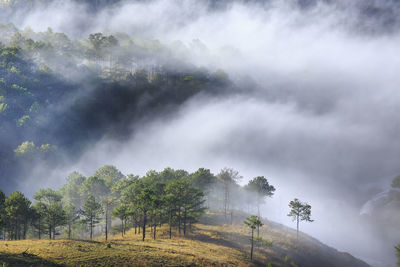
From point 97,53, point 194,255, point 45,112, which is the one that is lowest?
point 194,255

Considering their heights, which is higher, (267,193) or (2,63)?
(2,63)

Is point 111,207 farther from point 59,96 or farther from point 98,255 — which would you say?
point 59,96

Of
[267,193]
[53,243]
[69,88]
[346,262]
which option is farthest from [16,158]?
[346,262]

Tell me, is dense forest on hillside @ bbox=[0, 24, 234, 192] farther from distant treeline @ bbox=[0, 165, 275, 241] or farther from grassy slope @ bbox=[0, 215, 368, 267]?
grassy slope @ bbox=[0, 215, 368, 267]

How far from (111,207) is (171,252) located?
144ft

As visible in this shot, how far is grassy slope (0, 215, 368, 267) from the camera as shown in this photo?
35.8 m

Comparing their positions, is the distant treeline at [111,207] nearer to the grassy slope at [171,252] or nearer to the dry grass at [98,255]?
the grassy slope at [171,252]

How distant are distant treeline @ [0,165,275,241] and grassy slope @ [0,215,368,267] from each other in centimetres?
642

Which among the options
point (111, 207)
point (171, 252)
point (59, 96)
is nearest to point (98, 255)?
point (171, 252)

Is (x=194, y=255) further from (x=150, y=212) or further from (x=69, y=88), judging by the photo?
(x=69, y=88)

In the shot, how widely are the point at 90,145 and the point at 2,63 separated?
7427 cm

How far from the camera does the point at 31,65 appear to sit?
502 ft

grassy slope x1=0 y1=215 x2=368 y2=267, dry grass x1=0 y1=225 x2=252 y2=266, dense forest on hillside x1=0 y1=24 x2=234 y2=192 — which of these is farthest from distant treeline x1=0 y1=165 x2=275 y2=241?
dense forest on hillside x1=0 y1=24 x2=234 y2=192

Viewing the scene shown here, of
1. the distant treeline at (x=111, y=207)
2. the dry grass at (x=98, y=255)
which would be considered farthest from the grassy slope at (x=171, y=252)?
the distant treeline at (x=111, y=207)
